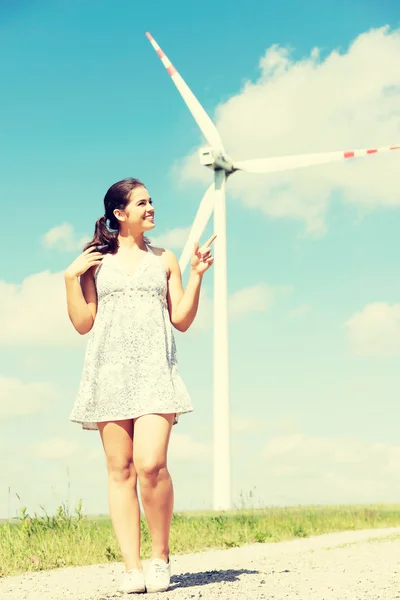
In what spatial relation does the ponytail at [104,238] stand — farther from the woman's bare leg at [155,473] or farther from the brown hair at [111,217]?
the woman's bare leg at [155,473]

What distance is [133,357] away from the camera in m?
6.48

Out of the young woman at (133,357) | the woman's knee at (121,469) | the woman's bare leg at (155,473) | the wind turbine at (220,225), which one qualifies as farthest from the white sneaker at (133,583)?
the wind turbine at (220,225)

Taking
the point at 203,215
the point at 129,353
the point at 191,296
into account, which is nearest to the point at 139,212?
the point at 191,296

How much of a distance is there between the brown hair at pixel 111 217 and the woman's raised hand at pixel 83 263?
119 millimetres

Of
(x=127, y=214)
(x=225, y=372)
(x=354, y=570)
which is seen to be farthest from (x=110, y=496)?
(x=225, y=372)

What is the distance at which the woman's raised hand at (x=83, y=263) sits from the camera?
6645mm

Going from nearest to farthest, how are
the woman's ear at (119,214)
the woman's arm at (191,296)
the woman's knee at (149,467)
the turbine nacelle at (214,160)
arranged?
the woman's knee at (149,467)
the woman's arm at (191,296)
the woman's ear at (119,214)
the turbine nacelle at (214,160)

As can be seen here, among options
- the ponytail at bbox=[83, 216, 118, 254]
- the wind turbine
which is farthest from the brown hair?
the wind turbine

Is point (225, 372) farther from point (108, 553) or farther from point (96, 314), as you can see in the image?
point (96, 314)

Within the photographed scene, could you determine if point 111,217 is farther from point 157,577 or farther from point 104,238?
point 157,577

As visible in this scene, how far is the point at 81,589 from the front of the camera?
705 centimetres

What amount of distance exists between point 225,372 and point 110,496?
14691mm

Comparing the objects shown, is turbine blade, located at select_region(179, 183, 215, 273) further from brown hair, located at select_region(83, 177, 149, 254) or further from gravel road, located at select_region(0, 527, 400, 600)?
brown hair, located at select_region(83, 177, 149, 254)

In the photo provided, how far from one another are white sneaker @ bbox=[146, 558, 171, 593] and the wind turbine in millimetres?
13499
